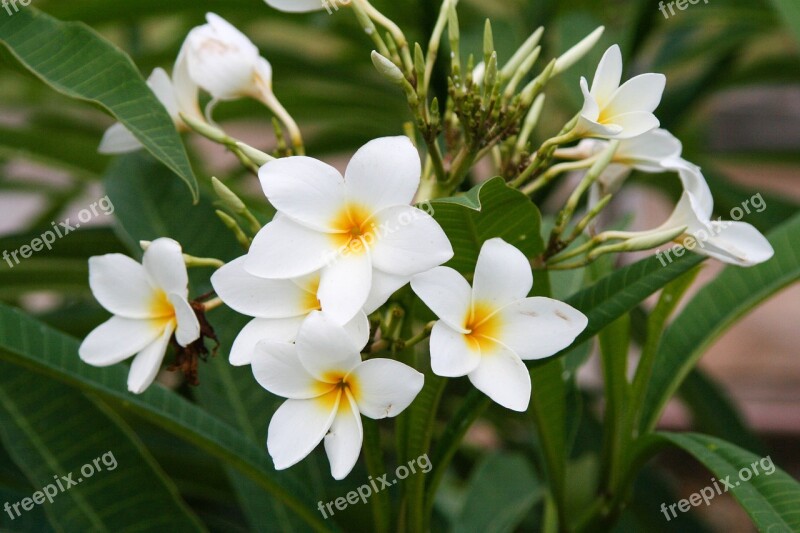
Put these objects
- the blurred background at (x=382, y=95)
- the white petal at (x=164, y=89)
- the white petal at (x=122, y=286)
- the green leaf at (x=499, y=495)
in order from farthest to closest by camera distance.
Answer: the blurred background at (x=382, y=95) < the green leaf at (x=499, y=495) < the white petal at (x=164, y=89) < the white petal at (x=122, y=286)

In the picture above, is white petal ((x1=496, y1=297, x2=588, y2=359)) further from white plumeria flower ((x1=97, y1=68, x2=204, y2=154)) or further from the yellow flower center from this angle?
white plumeria flower ((x1=97, y1=68, x2=204, y2=154))

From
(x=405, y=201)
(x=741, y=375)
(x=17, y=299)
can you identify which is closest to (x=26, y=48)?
(x=405, y=201)

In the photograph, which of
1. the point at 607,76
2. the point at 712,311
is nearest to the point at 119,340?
the point at 607,76

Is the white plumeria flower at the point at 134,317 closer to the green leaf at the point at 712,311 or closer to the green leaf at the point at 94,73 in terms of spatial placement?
the green leaf at the point at 94,73

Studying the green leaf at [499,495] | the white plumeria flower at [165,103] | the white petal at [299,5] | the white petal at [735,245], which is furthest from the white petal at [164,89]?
the green leaf at [499,495]

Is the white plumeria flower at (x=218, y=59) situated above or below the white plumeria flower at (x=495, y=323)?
above

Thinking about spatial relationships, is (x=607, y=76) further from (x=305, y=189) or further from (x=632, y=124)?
(x=305, y=189)
